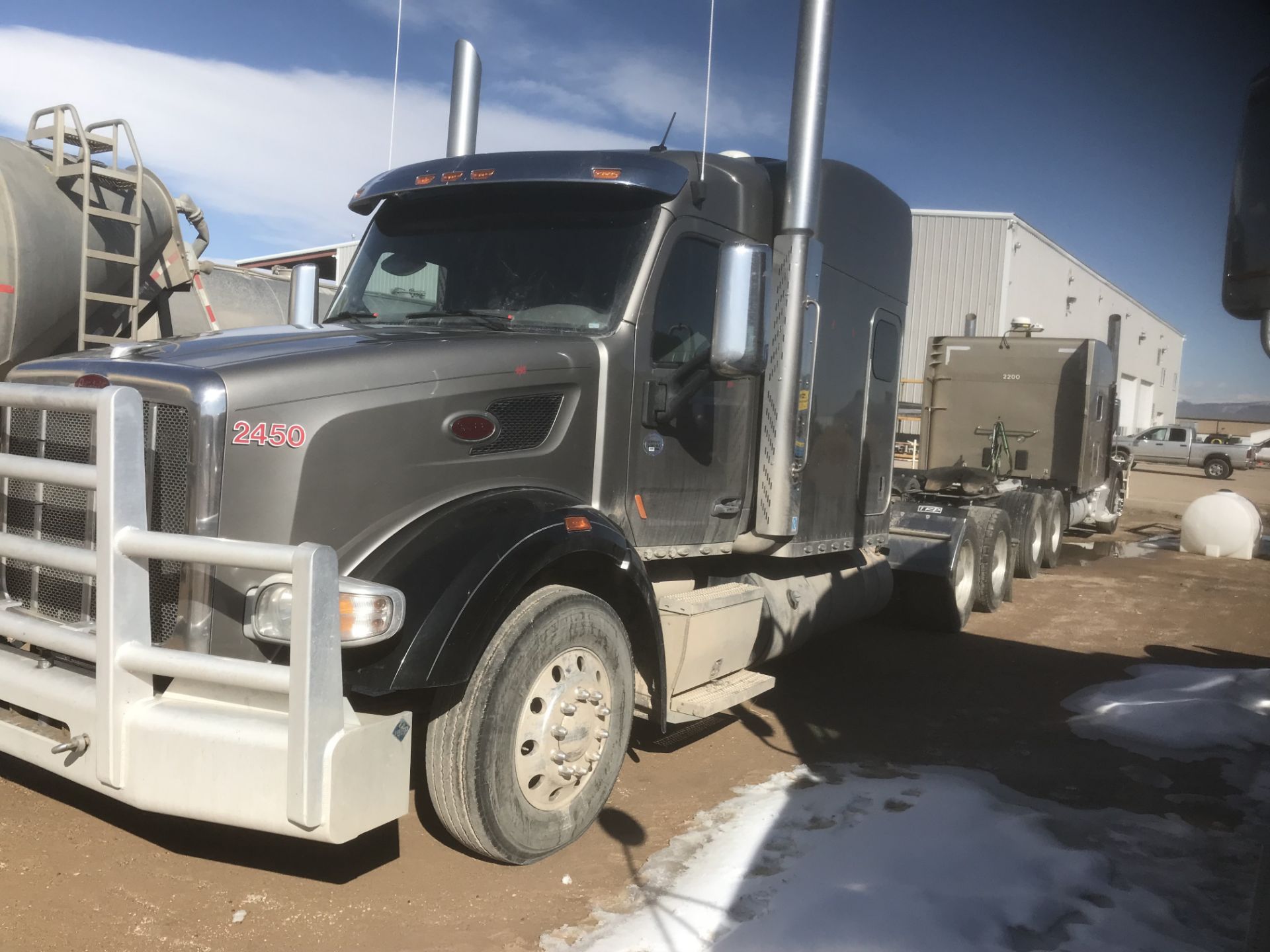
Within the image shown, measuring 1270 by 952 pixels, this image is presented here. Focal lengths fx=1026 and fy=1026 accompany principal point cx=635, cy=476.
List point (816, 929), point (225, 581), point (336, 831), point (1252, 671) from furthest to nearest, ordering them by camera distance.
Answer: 1. point (1252, 671)
2. point (816, 929)
3. point (225, 581)
4. point (336, 831)

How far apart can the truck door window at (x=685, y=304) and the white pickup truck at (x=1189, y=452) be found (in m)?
34.5

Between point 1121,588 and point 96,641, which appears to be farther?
point 1121,588

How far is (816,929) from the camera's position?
3.32 metres

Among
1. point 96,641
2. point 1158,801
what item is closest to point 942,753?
point 1158,801

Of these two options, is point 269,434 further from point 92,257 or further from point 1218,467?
point 1218,467

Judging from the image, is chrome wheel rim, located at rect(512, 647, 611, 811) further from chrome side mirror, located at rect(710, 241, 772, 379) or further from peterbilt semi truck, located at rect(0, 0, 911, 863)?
chrome side mirror, located at rect(710, 241, 772, 379)

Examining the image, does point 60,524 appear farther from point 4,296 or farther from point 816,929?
point 4,296

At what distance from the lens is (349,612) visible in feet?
9.85

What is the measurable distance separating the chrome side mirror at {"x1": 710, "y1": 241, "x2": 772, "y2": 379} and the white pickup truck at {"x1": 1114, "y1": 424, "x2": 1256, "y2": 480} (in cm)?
3490

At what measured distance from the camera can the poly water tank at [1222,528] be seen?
14547 mm

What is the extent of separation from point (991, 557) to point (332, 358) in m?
7.65

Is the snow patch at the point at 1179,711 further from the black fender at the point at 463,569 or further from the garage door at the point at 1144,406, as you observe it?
the garage door at the point at 1144,406

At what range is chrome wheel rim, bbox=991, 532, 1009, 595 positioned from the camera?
9738 millimetres

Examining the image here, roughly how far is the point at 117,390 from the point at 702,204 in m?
2.73
